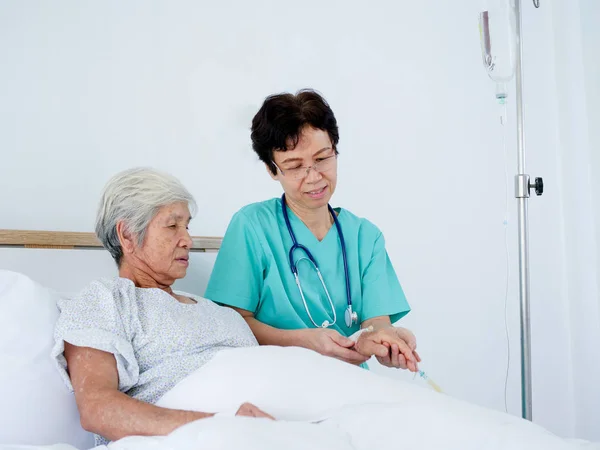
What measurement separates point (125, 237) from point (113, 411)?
1.49ft

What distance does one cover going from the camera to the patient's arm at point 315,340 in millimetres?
1523

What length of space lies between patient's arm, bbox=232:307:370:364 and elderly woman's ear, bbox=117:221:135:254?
0.39 meters

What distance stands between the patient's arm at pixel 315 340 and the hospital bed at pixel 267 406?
280 millimetres

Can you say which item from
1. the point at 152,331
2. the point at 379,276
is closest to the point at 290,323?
the point at 379,276

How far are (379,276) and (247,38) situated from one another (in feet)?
3.72

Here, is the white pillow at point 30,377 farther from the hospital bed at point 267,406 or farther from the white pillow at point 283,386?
the white pillow at point 283,386

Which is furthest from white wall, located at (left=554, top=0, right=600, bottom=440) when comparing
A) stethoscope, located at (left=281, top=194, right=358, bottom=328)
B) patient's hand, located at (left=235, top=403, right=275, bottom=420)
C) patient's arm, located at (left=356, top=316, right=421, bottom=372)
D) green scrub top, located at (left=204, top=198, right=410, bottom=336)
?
patient's hand, located at (left=235, top=403, right=275, bottom=420)

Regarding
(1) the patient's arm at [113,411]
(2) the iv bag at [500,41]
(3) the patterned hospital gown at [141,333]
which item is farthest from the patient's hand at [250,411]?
(2) the iv bag at [500,41]

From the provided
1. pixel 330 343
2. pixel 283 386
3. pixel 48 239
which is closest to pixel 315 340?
pixel 330 343

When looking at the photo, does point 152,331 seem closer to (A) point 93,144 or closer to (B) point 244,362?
(B) point 244,362

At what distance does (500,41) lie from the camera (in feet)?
7.56

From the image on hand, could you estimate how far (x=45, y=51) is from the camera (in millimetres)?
1992

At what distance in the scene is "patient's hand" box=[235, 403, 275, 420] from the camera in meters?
1.04

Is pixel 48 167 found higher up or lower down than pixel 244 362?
higher up
